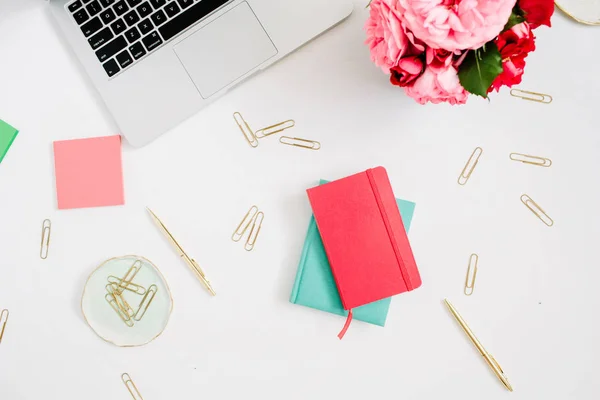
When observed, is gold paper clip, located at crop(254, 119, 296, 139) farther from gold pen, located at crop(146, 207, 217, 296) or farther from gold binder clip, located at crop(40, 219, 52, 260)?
gold binder clip, located at crop(40, 219, 52, 260)

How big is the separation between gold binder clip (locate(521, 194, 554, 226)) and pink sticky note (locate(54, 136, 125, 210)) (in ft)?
2.73

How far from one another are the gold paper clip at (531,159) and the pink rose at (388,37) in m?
0.38

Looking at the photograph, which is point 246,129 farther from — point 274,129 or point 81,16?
point 81,16

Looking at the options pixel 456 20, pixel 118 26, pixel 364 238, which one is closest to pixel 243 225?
pixel 364 238

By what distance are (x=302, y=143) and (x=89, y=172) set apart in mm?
443

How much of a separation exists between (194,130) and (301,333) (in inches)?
18.6

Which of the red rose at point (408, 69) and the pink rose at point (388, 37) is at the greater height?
the pink rose at point (388, 37)

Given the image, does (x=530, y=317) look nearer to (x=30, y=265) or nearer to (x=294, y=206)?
(x=294, y=206)

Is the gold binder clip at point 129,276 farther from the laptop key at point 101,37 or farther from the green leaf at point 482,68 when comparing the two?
the green leaf at point 482,68

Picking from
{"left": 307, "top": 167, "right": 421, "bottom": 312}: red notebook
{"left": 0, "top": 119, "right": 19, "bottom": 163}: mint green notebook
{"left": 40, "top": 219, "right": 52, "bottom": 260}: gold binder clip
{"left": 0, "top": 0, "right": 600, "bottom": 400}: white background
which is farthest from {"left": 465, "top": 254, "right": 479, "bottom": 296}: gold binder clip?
{"left": 0, "top": 119, "right": 19, "bottom": 163}: mint green notebook

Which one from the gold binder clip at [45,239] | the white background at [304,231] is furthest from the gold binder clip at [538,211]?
the gold binder clip at [45,239]

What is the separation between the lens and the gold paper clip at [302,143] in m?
0.98

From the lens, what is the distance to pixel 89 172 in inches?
38.5

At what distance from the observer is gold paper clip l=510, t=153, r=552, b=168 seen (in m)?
0.98
